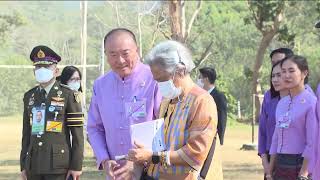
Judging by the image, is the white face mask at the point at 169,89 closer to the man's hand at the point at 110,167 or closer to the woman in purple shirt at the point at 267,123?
the man's hand at the point at 110,167

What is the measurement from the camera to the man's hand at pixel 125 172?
399 cm

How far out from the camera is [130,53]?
4.19 meters

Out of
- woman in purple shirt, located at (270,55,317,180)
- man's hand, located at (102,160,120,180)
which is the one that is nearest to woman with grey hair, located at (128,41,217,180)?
man's hand, located at (102,160,120,180)

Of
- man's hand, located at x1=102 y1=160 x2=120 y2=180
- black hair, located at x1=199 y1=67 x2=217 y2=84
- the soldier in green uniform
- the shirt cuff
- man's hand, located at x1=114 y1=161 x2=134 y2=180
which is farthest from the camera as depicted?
black hair, located at x1=199 y1=67 x2=217 y2=84

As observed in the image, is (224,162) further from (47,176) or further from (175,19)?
→ (47,176)

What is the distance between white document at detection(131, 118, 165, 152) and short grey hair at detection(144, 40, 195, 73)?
35 centimetres

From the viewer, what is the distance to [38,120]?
5.46 m

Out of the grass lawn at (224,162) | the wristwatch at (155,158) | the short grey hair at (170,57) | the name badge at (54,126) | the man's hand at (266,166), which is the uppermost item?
the short grey hair at (170,57)

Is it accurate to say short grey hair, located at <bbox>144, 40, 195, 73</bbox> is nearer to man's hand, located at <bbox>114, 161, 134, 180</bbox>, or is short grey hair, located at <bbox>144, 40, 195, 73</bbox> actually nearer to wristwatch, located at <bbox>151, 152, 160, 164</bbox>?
wristwatch, located at <bbox>151, 152, 160, 164</bbox>

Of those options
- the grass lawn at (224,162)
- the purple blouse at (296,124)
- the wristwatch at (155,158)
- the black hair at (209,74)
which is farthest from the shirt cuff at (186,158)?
the grass lawn at (224,162)

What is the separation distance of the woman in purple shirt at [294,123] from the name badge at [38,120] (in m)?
2.01

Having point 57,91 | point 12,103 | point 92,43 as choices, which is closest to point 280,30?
point 12,103

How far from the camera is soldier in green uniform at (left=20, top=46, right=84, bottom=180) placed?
213 inches

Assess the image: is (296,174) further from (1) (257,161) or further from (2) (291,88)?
(1) (257,161)
